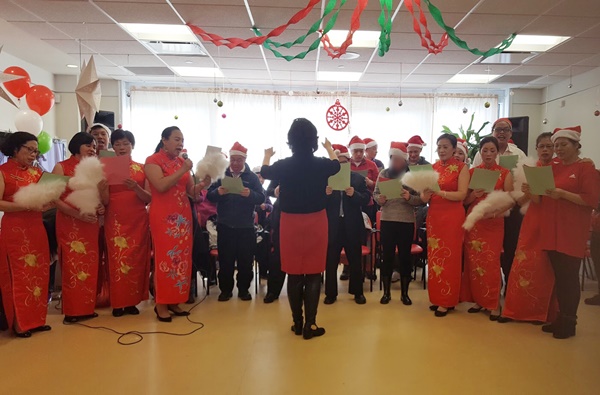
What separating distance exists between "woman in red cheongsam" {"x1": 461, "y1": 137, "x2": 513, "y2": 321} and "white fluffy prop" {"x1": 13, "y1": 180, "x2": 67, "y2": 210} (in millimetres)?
3272

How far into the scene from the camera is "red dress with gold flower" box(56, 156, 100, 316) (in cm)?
321

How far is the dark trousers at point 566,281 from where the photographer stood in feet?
9.59

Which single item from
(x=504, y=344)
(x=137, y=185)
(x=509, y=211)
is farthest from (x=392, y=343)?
(x=137, y=185)

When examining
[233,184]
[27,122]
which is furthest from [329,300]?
[27,122]

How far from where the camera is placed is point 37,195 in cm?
288

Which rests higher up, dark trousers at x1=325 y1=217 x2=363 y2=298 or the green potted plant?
the green potted plant

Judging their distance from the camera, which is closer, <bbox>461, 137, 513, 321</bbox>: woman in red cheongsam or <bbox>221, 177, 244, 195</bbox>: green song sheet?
<bbox>461, 137, 513, 321</bbox>: woman in red cheongsam

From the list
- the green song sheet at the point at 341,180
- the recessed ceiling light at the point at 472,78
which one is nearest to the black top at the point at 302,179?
the green song sheet at the point at 341,180

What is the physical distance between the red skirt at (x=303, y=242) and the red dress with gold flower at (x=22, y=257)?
1858 millimetres

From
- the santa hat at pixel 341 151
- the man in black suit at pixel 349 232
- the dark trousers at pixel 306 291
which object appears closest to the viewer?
the dark trousers at pixel 306 291

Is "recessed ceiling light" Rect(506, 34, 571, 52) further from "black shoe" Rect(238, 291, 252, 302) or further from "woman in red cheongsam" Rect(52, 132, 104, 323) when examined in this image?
"woman in red cheongsam" Rect(52, 132, 104, 323)

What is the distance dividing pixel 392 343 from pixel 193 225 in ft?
6.44

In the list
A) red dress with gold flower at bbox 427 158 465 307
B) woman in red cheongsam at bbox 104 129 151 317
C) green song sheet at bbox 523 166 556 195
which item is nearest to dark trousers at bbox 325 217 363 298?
red dress with gold flower at bbox 427 158 465 307

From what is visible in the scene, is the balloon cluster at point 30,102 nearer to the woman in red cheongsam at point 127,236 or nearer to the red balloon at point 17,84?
the red balloon at point 17,84
